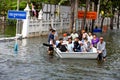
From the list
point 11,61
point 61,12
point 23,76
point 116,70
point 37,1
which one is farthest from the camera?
point 37,1

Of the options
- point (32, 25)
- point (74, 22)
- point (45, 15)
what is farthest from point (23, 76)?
point (45, 15)

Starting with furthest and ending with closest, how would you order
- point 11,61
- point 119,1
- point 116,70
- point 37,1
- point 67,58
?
1. point 37,1
2. point 119,1
3. point 67,58
4. point 11,61
5. point 116,70

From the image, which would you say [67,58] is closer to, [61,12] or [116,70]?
[116,70]

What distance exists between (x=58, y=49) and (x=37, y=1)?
49.9 metres

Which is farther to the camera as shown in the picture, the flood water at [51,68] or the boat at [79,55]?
the boat at [79,55]

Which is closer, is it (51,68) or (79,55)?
(51,68)

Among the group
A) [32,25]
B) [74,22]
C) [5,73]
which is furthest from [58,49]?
[74,22]

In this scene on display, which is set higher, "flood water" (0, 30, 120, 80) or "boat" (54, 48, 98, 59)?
"boat" (54, 48, 98, 59)

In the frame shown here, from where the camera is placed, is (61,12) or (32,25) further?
(61,12)

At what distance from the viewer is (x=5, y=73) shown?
17172mm

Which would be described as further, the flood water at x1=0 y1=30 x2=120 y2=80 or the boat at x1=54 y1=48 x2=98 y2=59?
the boat at x1=54 y1=48 x2=98 y2=59

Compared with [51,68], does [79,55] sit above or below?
above

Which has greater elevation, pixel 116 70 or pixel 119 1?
pixel 119 1

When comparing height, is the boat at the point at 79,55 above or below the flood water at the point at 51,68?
above
